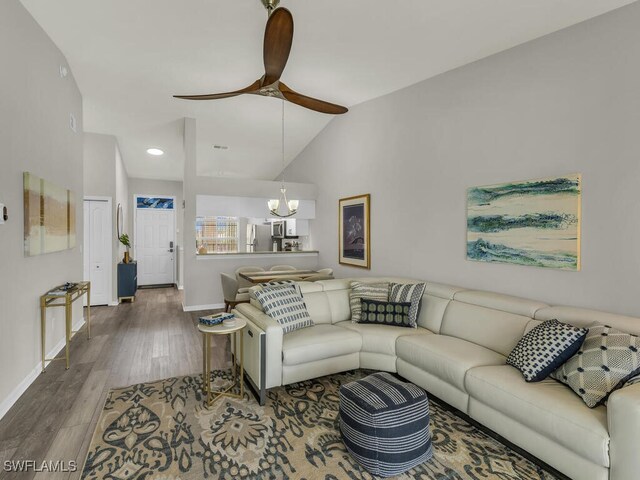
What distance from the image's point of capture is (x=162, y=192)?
27.7ft

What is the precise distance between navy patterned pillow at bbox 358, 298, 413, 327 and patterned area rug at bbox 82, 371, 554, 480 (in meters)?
0.80

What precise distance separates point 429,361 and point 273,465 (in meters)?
1.40

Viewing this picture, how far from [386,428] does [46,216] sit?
3.57 meters

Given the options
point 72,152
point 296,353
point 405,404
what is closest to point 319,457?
point 405,404

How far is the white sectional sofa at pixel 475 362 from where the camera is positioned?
1717 mm

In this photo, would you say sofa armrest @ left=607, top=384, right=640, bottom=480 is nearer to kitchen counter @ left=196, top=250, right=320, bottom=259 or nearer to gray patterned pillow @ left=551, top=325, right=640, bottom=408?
gray patterned pillow @ left=551, top=325, right=640, bottom=408

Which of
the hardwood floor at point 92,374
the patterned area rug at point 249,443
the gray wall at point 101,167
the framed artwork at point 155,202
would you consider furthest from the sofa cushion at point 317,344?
the framed artwork at point 155,202

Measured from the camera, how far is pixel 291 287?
344 cm

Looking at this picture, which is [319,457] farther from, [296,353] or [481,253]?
[481,253]

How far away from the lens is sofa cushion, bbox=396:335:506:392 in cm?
248

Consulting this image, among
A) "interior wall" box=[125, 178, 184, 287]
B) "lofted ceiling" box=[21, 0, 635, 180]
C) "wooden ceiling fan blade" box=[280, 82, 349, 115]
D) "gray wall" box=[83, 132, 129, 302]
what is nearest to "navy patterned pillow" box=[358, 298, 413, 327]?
"wooden ceiling fan blade" box=[280, 82, 349, 115]

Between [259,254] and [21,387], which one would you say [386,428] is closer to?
[21,387]

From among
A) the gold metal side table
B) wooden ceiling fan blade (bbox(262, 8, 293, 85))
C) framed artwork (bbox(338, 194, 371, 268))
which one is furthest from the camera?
framed artwork (bbox(338, 194, 371, 268))

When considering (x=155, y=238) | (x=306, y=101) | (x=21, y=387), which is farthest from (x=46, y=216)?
(x=155, y=238)
